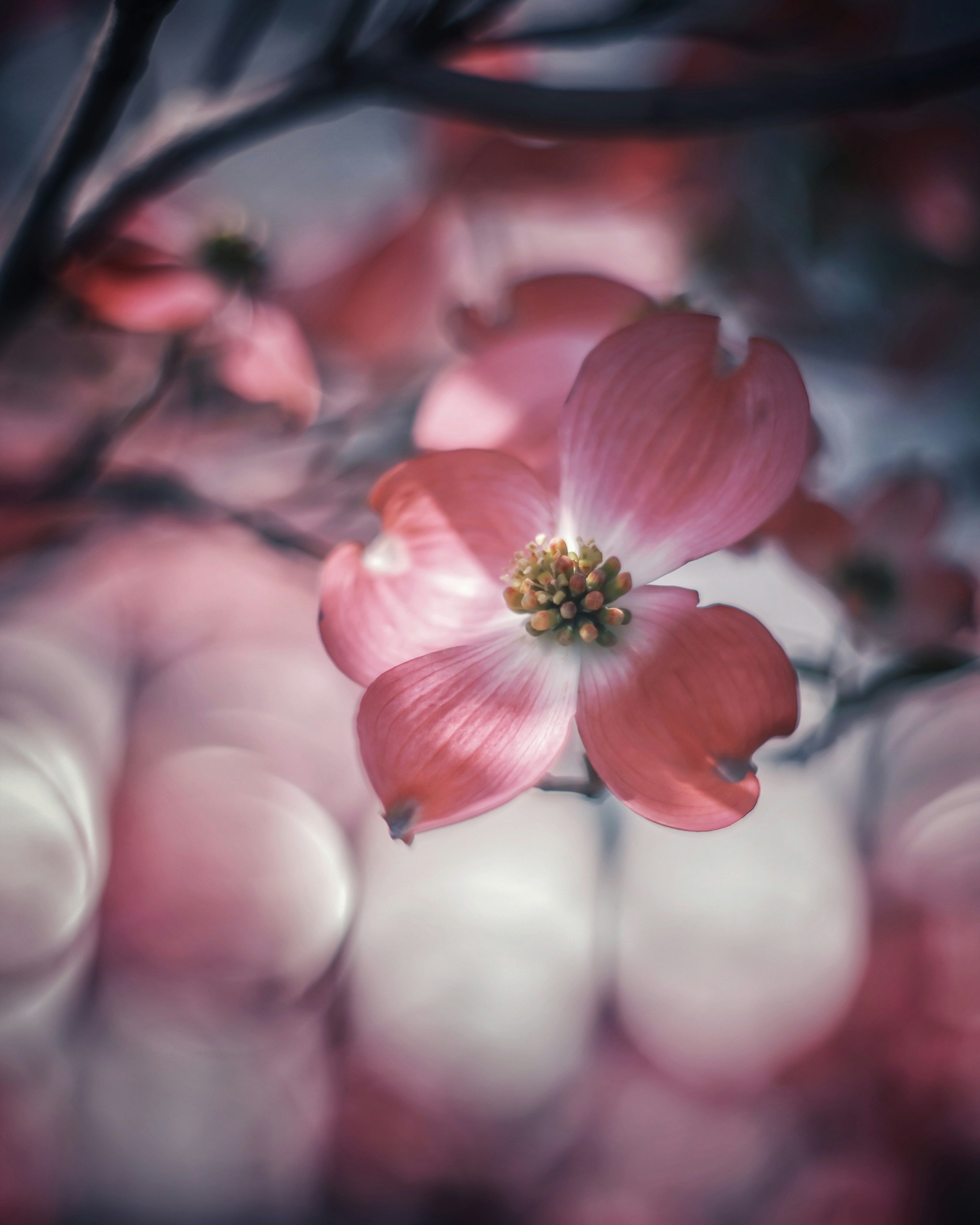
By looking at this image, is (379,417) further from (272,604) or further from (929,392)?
(929,392)

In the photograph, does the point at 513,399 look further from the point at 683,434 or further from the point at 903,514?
the point at 903,514

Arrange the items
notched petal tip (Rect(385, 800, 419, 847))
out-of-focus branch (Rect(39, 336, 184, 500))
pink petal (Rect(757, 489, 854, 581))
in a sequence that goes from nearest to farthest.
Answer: notched petal tip (Rect(385, 800, 419, 847)) → pink petal (Rect(757, 489, 854, 581)) → out-of-focus branch (Rect(39, 336, 184, 500))

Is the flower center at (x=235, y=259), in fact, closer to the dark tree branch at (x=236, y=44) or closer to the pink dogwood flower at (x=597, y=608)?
the dark tree branch at (x=236, y=44)

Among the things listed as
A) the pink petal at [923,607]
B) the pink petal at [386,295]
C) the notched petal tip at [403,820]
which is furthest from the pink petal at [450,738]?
the pink petal at [386,295]

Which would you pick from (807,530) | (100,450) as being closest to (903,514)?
(807,530)

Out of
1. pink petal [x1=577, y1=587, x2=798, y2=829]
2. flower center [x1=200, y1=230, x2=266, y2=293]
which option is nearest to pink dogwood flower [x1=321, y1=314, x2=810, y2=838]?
pink petal [x1=577, y1=587, x2=798, y2=829]

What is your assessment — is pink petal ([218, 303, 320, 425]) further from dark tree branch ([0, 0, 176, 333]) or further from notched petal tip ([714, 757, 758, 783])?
notched petal tip ([714, 757, 758, 783])

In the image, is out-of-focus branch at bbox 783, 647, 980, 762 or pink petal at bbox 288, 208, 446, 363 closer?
out-of-focus branch at bbox 783, 647, 980, 762
